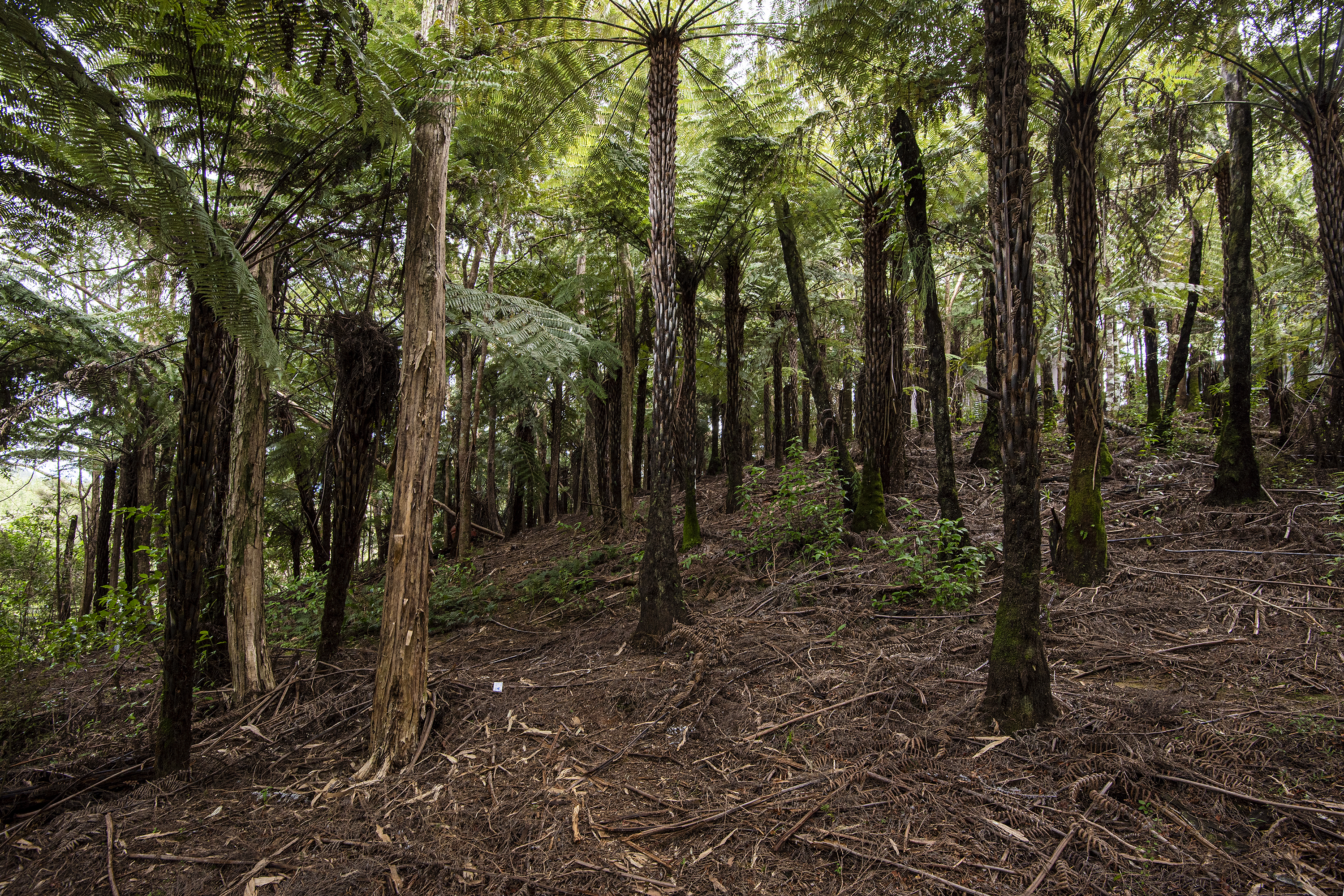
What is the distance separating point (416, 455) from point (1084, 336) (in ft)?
18.1

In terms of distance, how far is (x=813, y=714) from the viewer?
3.63 meters

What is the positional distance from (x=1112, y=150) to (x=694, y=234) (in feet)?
20.0

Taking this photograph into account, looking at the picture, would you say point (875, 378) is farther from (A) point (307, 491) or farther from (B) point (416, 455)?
(A) point (307, 491)

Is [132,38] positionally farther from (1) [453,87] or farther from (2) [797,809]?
(2) [797,809]

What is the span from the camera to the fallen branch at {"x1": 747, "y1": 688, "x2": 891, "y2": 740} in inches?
139

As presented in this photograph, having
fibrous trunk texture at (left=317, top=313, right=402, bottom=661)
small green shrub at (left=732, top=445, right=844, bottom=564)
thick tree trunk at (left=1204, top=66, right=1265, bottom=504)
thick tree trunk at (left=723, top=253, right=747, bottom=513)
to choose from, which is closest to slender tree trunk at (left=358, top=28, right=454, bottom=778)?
fibrous trunk texture at (left=317, top=313, right=402, bottom=661)

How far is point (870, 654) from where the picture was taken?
4332 millimetres

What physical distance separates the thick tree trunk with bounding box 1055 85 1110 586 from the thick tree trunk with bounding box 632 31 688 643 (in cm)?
349

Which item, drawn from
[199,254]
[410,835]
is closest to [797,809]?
[410,835]

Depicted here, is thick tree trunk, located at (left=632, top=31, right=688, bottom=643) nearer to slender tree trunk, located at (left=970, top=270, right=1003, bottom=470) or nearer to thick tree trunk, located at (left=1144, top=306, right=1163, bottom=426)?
slender tree trunk, located at (left=970, top=270, right=1003, bottom=470)

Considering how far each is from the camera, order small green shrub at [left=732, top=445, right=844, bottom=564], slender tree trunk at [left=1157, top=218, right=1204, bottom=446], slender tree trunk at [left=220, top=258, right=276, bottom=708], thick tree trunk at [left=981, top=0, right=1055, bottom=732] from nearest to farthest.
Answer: thick tree trunk at [left=981, top=0, right=1055, bottom=732], slender tree trunk at [left=220, top=258, right=276, bottom=708], small green shrub at [left=732, top=445, right=844, bottom=564], slender tree trunk at [left=1157, top=218, right=1204, bottom=446]

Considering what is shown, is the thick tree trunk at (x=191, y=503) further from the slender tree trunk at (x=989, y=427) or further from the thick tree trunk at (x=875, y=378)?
the slender tree trunk at (x=989, y=427)

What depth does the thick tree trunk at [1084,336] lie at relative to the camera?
4.93 meters

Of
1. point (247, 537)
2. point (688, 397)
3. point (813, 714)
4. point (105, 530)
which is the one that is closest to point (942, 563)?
point (813, 714)
